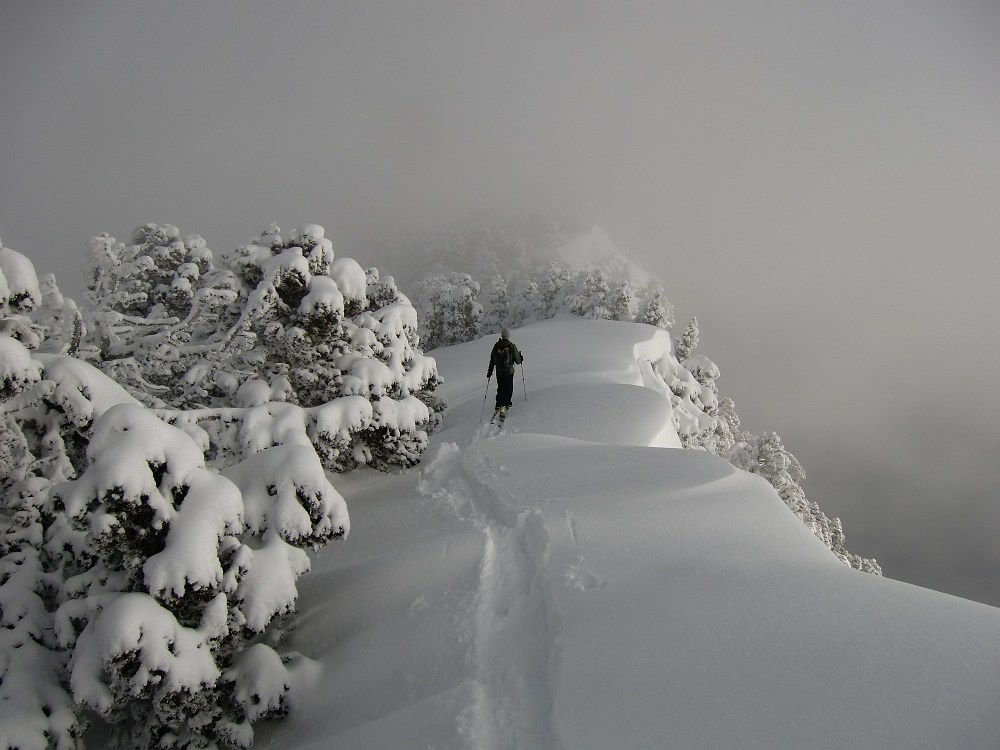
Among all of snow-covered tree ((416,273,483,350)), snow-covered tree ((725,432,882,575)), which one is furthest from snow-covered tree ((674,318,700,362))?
snow-covered tree ((416,273,483,350))

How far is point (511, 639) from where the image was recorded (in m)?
3.77

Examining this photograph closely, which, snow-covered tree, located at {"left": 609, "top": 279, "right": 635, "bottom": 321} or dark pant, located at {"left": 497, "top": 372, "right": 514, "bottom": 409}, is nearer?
dark pant, located at {"left": 497, "top": 372, "right": 514, "bottom": 409}

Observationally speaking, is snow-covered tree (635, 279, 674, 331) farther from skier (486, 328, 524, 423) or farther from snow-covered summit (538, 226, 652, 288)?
snow-covered summit (538, 226, 652, 288)

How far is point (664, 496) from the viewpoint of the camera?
574 cm

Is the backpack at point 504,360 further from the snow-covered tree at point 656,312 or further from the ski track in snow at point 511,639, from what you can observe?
the snow-covered tree at point 656,312

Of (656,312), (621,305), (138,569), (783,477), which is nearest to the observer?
(138,569)

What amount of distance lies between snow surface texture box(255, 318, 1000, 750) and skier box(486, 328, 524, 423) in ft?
13.2

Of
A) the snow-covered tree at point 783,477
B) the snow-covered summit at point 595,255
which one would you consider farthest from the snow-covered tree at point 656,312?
the snow-covered summit at point 595,255

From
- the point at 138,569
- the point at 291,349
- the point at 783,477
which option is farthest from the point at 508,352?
the point at 783,477

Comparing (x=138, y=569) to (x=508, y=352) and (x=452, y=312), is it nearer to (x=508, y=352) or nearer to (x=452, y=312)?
(x=508, y=352)

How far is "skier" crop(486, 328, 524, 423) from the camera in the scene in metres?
10.3

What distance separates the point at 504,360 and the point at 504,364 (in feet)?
0.29

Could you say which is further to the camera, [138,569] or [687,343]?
[687,343]

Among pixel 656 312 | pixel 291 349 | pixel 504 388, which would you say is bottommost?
pixel 656 312
